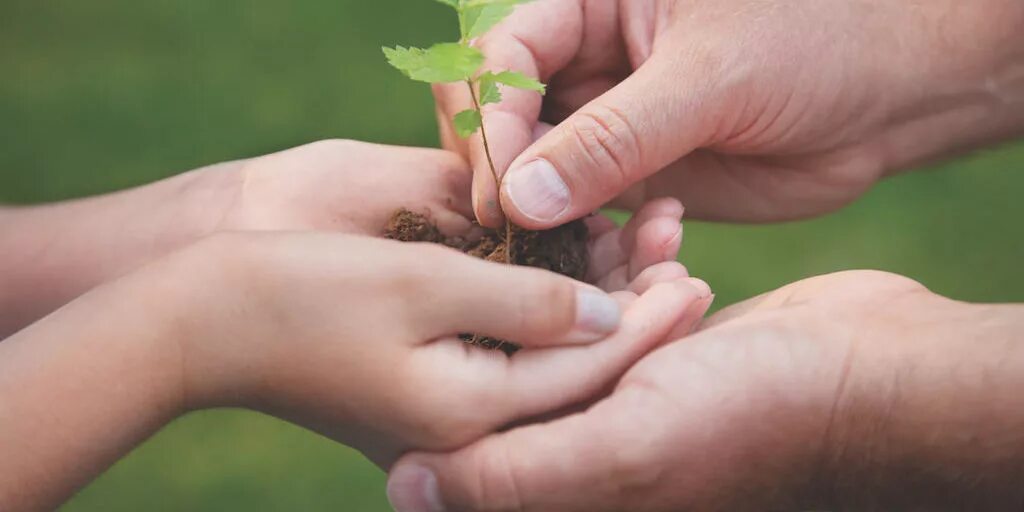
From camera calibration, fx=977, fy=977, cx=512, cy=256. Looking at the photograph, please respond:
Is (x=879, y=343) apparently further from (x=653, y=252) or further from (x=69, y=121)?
(x=69, y=121)

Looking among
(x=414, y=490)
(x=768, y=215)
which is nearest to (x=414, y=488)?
(x=414, y=490)

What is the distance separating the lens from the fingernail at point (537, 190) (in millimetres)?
1521

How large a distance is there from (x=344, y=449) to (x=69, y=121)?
1.49 metres

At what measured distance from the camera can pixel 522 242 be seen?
160 cm

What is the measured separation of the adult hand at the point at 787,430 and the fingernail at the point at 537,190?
1.08 ft

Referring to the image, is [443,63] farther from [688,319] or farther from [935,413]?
[935,413]

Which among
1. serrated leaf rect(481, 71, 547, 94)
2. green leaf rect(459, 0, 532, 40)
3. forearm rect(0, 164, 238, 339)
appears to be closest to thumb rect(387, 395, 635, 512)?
serrated leaf rect(481, 71, 547, 94)

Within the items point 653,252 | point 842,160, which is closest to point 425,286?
point 653,252

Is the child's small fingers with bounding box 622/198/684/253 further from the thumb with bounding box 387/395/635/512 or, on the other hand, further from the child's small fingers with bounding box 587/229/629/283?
the thumb with bounding box 387/395/635/512

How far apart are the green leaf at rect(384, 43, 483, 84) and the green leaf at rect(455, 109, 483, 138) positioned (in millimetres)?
93

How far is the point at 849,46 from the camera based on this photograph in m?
1.90

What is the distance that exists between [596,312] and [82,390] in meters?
0.68

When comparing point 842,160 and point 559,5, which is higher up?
point 559,5

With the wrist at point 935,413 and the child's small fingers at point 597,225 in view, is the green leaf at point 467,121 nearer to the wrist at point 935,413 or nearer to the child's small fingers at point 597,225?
the child's small fingers at point 597,225
